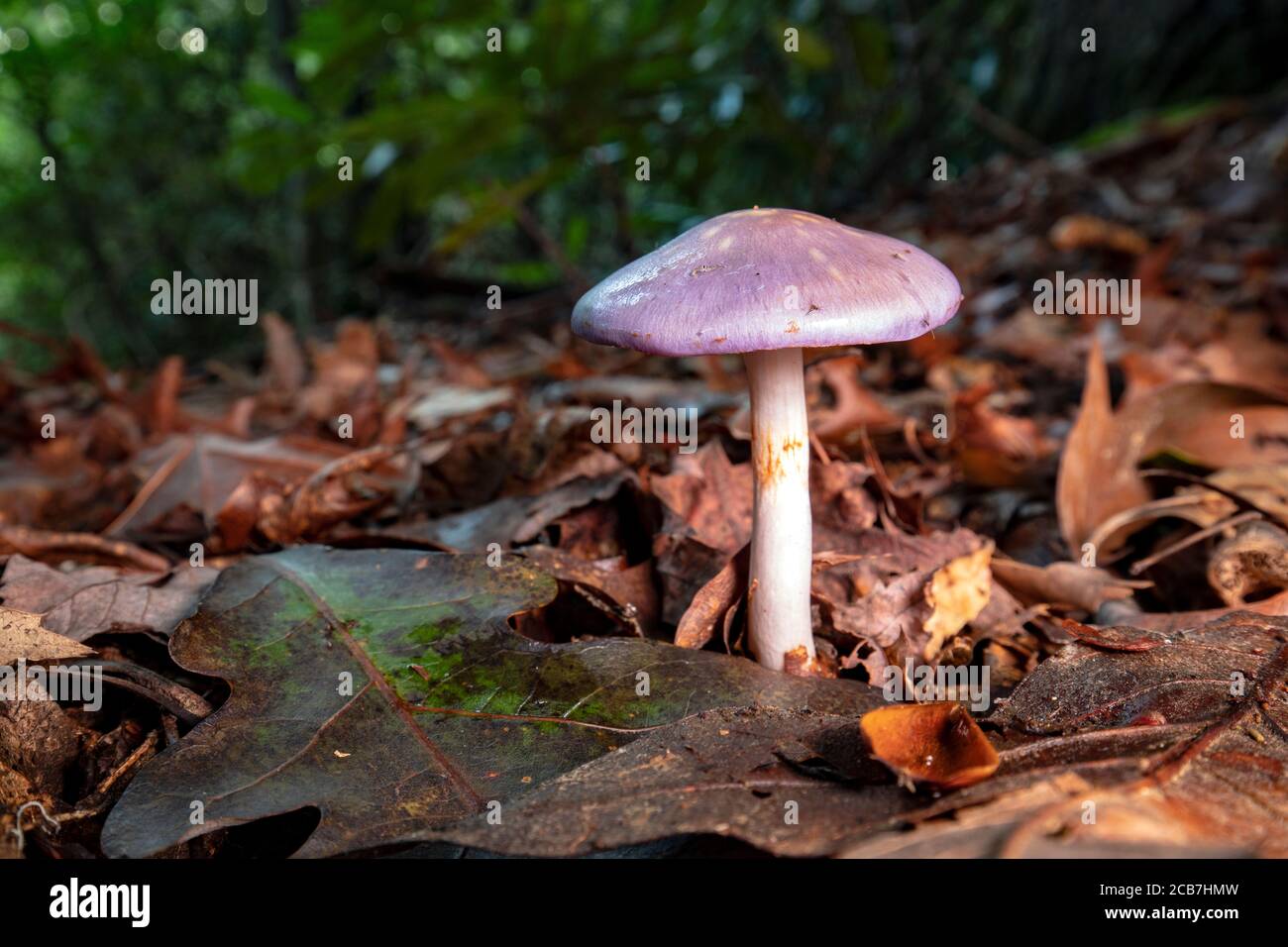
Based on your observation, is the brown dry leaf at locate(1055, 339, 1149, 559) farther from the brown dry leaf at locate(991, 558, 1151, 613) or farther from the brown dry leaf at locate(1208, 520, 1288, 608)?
the brown dry leaf at locate(1208, 520, 1288, 608)

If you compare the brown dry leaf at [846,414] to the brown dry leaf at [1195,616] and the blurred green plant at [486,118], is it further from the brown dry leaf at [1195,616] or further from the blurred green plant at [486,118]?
the blurred green plant at [486,118]

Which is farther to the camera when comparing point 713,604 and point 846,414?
point 846,414
